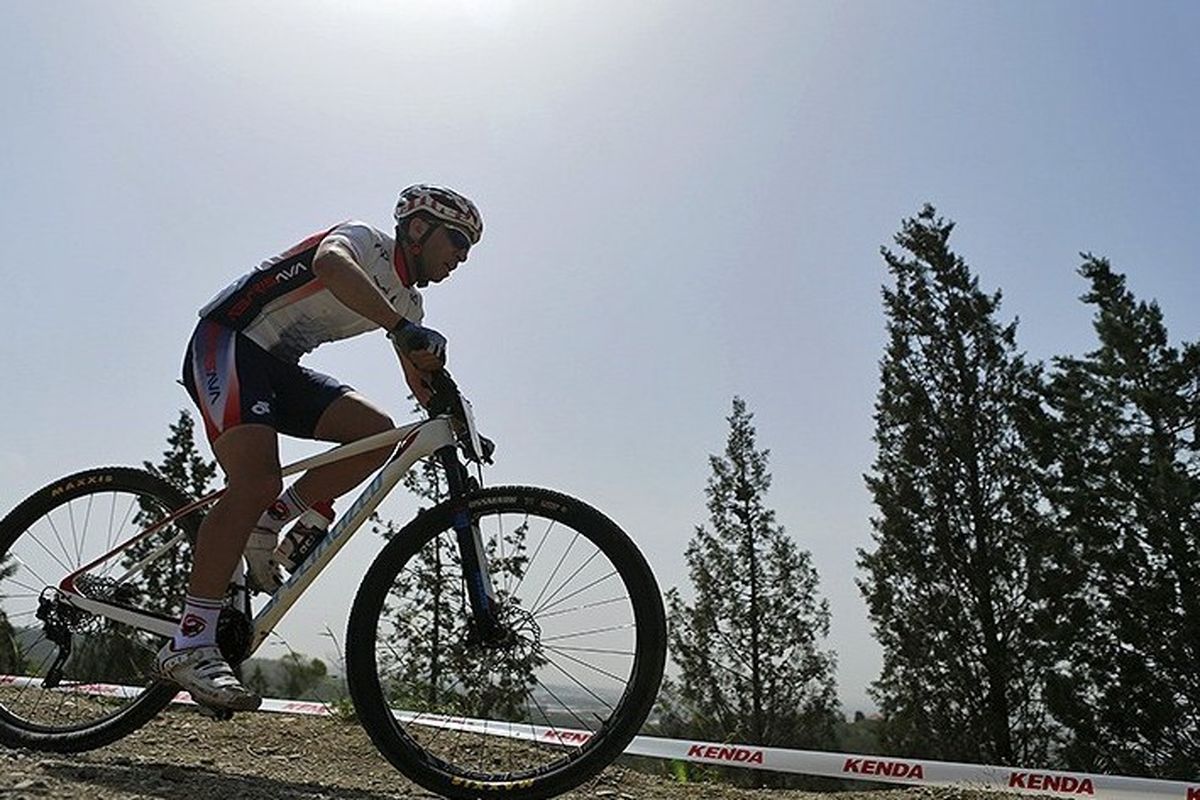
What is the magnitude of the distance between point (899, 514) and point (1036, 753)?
6.93 metres

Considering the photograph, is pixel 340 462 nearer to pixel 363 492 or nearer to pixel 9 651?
pixel 363 492

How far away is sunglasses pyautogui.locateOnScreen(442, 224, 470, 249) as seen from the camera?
153 inches

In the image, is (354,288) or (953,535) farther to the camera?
(953,535)

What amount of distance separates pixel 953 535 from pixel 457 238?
25.7 m

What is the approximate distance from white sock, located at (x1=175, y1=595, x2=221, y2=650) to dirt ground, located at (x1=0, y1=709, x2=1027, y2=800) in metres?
0.48

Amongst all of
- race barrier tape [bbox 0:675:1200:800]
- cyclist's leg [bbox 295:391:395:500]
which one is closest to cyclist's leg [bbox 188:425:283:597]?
cyclist's leg [bbox 295:391:395:500]

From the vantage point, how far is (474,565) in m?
3.39

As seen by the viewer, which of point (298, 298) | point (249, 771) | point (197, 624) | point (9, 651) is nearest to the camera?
point (197, 624)

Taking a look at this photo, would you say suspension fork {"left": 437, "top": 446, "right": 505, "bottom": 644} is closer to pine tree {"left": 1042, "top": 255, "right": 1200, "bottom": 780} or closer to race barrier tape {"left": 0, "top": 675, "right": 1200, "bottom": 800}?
race barrier tape {"left": 0, "top": 675, "right": 1200, "bottom": 800}

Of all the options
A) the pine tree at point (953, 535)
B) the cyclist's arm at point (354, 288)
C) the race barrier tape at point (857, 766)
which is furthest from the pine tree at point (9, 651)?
the pine tree at point (953, 535)

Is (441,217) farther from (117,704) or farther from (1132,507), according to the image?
(1132,507)

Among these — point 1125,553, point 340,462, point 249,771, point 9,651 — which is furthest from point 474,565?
point 1125,553

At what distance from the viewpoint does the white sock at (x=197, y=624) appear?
351 cm

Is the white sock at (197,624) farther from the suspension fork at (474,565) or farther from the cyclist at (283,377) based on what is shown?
the suspension fork at (474,565)
